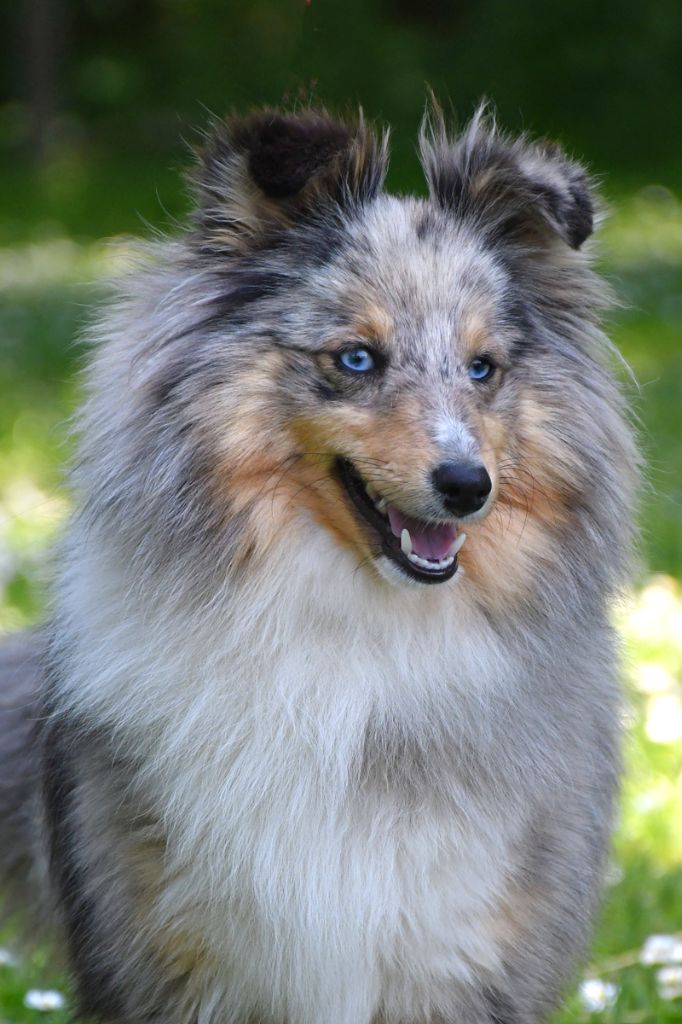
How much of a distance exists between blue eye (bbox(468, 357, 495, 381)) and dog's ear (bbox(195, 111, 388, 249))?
0.46m

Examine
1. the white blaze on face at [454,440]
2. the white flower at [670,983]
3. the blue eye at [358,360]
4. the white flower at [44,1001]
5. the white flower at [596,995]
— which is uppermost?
the blue eye at [358,360]

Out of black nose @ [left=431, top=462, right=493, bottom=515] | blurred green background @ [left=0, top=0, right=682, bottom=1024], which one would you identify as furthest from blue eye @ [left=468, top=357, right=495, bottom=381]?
blurred green background @ [left=0, top=0, right=682, bottom=1024]

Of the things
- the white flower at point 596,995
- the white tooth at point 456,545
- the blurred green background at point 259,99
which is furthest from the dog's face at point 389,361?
the blurred green background at point 259,99

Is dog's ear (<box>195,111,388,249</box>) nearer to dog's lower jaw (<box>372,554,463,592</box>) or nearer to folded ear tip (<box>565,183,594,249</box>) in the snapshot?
folded ear tip (<box>565,183,594,249</box>)

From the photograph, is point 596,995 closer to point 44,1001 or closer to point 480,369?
point 44,1001

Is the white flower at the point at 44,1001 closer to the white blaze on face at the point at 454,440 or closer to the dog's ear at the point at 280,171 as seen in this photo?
the white blaze on face at the point at 454,440

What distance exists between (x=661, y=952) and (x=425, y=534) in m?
1.66

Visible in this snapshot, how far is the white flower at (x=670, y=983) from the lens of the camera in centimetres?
391

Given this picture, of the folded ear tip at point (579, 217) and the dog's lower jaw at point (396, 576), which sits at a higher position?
the folded ear tip at point (579, 217)

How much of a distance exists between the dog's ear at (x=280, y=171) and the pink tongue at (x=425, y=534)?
2.34ft

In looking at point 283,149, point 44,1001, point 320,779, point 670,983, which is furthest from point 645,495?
point 44,1001

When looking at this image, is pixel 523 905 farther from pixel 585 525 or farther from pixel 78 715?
pixel 78 715

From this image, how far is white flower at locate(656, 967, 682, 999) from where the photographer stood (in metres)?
3.91

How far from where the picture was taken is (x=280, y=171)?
315 centimetres
